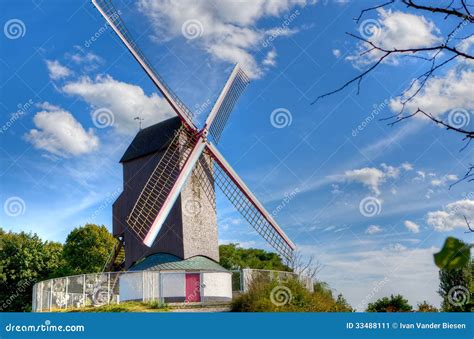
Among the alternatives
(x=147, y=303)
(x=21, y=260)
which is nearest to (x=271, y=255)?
(x=21, y=260)

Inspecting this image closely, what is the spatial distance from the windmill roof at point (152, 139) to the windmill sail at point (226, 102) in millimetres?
1608

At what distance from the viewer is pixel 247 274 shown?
2105 cm

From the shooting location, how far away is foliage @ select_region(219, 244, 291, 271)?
38.8 meters

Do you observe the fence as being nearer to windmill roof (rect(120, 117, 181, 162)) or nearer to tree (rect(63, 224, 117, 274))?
windmill roof (rect(120, 117, 181, 162))

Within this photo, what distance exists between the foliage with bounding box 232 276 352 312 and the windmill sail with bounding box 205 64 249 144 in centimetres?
848

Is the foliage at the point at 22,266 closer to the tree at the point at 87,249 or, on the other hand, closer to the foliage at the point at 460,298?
the tree at the point at 87,249

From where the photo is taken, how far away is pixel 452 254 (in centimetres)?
100

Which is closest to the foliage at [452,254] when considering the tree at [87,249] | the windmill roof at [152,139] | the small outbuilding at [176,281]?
the small outbuilding at [176,281]

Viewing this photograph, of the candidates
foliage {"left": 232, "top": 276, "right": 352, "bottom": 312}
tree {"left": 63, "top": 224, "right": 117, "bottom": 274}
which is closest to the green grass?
foliage {"left": 232, "top": 276, "right": 352, "bottom": 312}

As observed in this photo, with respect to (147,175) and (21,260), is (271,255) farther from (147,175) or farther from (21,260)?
(147,175)

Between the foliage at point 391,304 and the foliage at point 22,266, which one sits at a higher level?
the foliage at point 22,266

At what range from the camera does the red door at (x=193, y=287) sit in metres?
20.8

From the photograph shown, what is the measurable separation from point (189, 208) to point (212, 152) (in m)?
2.61

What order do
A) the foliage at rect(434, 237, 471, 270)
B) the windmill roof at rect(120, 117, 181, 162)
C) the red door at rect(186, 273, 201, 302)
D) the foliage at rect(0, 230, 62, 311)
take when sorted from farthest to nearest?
the foliage at rect(0, 230, 62, 311) < the windmill roof at rect(120, 117, 181, 162) < the red door at rect(186, 273, 201, 302) < the foliage at rect(434, 237, 471, 270)
